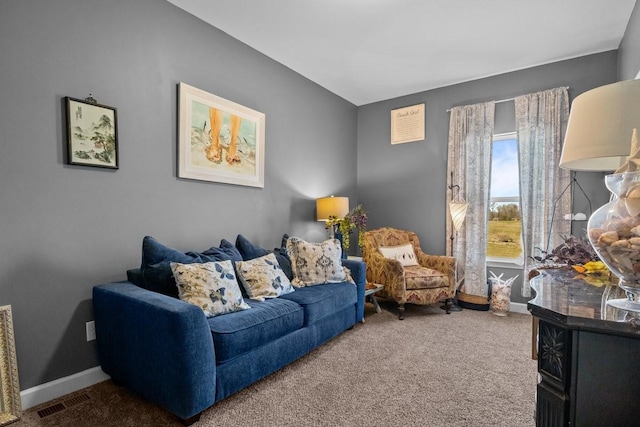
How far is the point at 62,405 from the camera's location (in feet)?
6.33

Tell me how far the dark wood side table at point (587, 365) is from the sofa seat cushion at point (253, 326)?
59.3 inches

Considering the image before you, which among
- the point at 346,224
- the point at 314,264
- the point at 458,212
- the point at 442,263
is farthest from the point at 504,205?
the point at 314,264

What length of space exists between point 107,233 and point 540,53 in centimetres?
442

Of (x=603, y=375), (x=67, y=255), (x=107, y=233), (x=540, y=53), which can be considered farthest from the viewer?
(x=540, y=53)

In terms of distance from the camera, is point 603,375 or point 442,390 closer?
point 603,375

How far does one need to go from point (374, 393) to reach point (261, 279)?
1.14m

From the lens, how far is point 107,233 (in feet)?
7.41

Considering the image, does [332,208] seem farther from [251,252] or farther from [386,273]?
[251,252]

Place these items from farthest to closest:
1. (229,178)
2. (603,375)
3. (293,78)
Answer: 1. (293,78)
2. (229,178)
3. (603,375)

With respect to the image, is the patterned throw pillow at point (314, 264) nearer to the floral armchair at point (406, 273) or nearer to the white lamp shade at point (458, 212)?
the floral armchair at point (406, 273)

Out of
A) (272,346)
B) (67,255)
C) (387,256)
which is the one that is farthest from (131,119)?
(387,256)

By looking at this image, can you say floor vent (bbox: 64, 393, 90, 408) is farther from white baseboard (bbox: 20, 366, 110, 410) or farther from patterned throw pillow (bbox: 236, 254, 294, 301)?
patterned throw pillow (bbox: 236, 254, 294, 301)

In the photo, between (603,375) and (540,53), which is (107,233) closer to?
(603,375)

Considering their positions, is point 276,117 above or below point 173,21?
below
